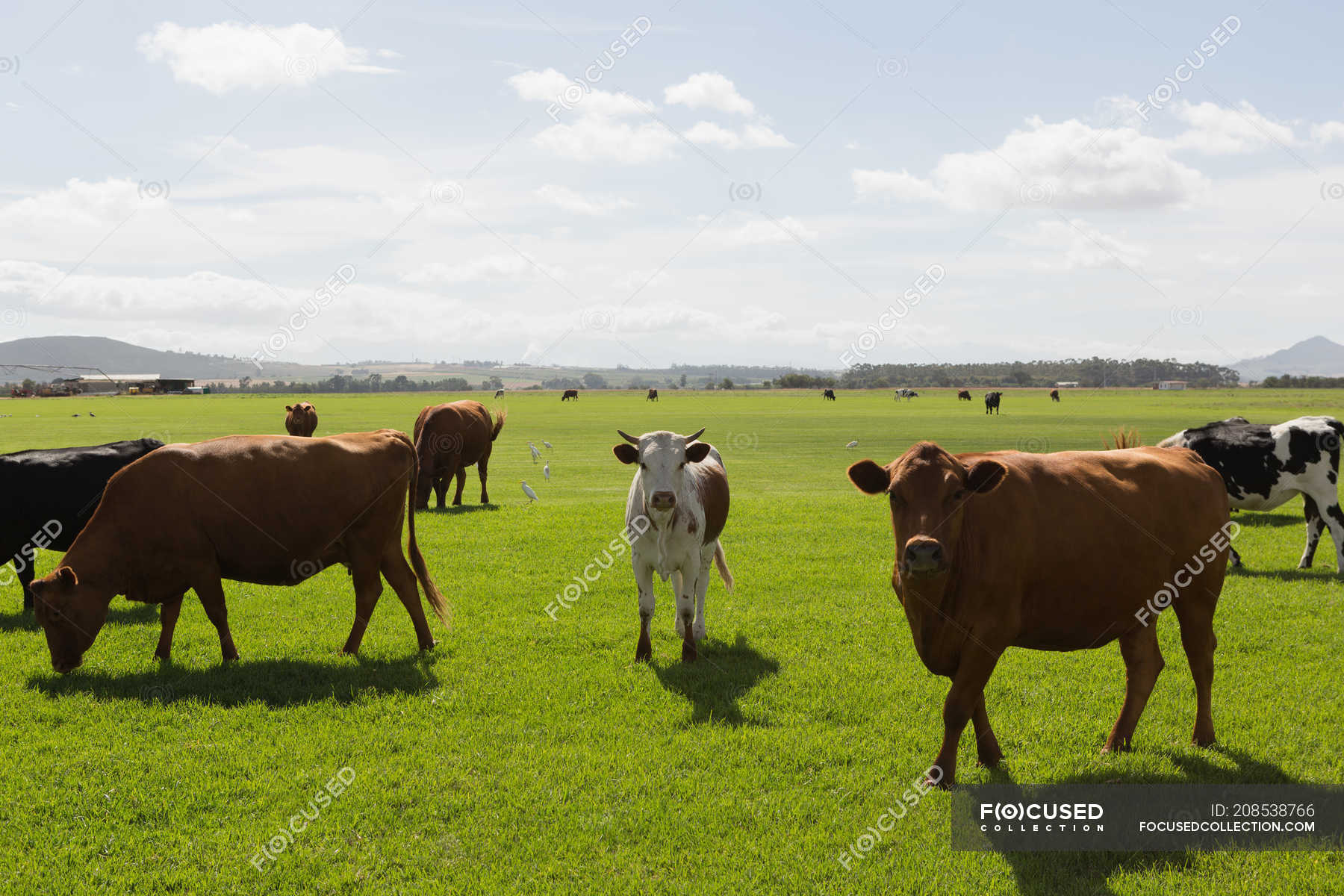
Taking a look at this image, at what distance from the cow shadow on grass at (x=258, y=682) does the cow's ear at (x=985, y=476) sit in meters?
5.03

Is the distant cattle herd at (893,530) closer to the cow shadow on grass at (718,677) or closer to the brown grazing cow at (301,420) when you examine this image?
the cow shadow on grass at (718,677)

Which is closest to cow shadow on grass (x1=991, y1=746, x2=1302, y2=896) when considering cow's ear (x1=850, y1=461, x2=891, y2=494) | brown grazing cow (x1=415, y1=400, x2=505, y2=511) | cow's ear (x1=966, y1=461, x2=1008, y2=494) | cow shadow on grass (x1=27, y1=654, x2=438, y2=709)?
cow's ear (x1=966, y1=461, x2=1008, y2=494)

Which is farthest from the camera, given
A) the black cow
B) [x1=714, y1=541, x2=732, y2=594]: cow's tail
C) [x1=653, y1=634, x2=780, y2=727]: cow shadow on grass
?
[x1=714, y1=541, x2=732, y2=594]: cow's tail

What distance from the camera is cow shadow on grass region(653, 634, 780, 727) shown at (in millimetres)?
6879

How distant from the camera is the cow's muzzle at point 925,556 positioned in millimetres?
4918

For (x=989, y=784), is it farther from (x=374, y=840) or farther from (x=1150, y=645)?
(x=374, y=840)

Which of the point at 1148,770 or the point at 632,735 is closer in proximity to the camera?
the point at 1148,770

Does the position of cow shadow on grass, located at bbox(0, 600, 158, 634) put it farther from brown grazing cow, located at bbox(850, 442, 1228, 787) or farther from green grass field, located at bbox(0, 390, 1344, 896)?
brown grazing cow, located at bbox(850, 442, 1228, 787)

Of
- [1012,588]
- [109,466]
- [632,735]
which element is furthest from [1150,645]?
[109,466]

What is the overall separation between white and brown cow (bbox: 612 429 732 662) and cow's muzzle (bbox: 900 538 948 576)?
3.27 metres

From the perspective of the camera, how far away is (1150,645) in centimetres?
630

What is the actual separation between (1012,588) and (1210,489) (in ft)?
7.25

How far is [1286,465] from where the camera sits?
1242 cm

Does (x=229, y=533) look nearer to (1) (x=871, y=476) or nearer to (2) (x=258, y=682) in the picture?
(2) (x=258, y=682)
